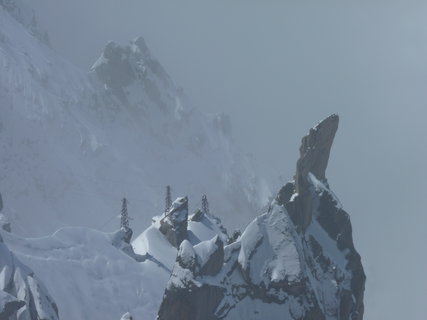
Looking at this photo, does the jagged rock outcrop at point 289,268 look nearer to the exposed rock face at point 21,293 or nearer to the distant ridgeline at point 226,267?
the distant ridgeline at point 226,267

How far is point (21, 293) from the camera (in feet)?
213

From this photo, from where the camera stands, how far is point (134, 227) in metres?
188

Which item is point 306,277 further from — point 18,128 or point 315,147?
point 18,128

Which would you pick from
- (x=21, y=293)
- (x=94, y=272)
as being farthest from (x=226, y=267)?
(x=94, y=272)

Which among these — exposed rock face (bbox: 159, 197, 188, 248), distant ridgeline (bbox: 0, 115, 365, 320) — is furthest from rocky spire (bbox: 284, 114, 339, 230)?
exposed rock face (bbox: 159, 197, 188, 248)

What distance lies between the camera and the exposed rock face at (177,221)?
9626 centimetres

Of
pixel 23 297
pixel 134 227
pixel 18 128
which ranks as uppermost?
pixel 18 128

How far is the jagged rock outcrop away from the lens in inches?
2500

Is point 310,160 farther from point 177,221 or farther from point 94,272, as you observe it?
point 94,272

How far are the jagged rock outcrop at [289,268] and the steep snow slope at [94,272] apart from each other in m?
20.7

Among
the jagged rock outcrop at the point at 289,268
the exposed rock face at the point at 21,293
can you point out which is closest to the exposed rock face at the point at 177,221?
the jagged rock outcrop at the point at 289,268

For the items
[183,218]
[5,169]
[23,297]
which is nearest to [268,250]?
[23,297]

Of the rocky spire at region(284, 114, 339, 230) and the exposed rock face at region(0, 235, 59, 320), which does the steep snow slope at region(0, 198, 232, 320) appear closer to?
the exposed rock face at region(0, 235, 59, 320)

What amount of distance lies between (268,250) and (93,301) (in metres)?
24.0
